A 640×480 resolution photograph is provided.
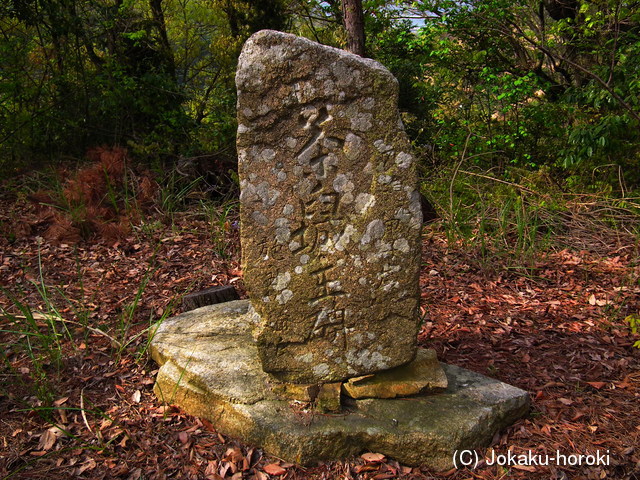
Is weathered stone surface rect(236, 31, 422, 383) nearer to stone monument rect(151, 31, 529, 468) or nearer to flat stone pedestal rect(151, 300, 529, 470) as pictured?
stone monument rect(151, 31, 529, 468)

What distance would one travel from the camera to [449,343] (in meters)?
3.81

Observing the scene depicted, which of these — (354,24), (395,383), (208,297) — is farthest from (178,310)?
(354,24)

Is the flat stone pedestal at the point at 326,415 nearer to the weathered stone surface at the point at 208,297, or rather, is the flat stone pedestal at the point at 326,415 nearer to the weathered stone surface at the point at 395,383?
the weathered stone surface at the point at 395,383

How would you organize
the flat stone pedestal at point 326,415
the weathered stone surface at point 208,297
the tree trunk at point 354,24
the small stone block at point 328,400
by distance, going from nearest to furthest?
1. the flat stone pedestal at point 326,415
2. the small stone block at point 328,400
3. the weathered stone surface at point 208,297
4. the tree trunk at point 354,24

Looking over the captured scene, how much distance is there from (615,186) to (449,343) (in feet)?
13.8

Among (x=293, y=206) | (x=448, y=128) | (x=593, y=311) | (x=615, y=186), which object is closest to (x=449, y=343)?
(x=593, y=311)

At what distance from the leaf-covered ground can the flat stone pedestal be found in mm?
77

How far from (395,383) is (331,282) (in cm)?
70

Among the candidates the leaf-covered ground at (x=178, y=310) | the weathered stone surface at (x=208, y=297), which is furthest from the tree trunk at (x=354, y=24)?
the weathered stone surface at (x=208, y=297)

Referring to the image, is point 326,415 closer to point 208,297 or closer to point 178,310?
point 208,297

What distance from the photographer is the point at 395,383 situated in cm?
294

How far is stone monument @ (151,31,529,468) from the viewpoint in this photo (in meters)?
2.56

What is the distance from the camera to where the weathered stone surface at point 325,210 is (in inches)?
100.0

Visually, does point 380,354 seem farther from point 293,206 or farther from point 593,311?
point 593,311
